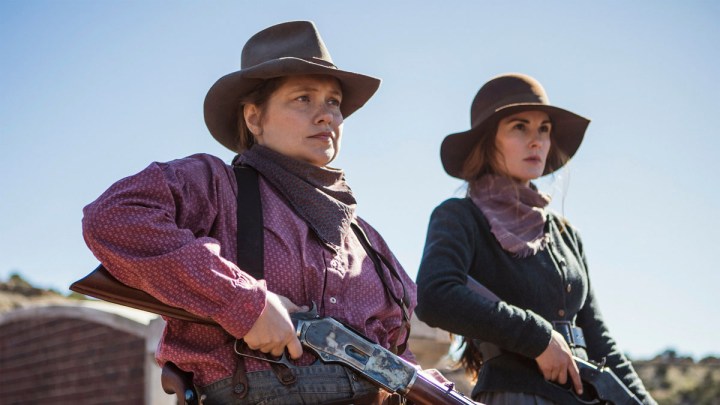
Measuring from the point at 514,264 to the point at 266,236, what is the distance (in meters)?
1.77

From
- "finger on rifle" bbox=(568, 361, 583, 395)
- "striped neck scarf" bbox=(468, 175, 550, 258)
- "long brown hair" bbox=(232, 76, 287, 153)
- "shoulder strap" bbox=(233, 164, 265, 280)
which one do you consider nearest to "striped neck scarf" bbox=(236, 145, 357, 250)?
"shoulder strap" bbox=(233, 164, 265, 280)

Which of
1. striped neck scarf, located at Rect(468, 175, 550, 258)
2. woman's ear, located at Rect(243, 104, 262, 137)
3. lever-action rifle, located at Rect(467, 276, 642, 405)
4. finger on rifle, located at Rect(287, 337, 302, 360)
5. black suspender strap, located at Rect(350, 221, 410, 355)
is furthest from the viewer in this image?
striped neck scarf, located at Rect(468, 175, 550, 258)

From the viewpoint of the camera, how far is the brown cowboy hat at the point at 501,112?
16.5 ft

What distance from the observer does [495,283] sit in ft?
15.1

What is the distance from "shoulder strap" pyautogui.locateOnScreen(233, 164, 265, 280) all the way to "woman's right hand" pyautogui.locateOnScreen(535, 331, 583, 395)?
168 cm

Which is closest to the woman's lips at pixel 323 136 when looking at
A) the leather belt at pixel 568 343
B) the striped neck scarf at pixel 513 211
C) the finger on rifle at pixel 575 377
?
the striped neck scarf at pixel 513 211

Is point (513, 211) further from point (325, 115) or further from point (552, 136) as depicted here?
point (325, 115)

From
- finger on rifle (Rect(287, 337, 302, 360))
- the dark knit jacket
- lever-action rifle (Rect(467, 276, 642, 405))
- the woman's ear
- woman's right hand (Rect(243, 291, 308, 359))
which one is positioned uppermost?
the woman's ear

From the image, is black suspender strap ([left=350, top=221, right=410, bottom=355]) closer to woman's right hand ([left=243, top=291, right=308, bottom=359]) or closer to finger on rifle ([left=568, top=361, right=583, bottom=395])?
woman's right hand ([left=243, top=291, right=308, bottom=359])

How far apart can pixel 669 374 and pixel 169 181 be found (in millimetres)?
12098

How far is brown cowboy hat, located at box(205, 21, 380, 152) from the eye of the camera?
12.2 ft

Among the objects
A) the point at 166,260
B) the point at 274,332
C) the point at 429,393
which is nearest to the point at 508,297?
the point at 429,393

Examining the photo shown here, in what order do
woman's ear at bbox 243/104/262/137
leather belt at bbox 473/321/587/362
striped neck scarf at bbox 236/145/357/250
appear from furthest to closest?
leather belt at bbox 473/321/587/362
woman's ear at bbox 243/104/262/137
striped neck scarf at bbox 236/145/357/250

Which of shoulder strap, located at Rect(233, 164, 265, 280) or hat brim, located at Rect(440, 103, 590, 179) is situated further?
hat brim, located at Rect(440, 103, 590, 179)
